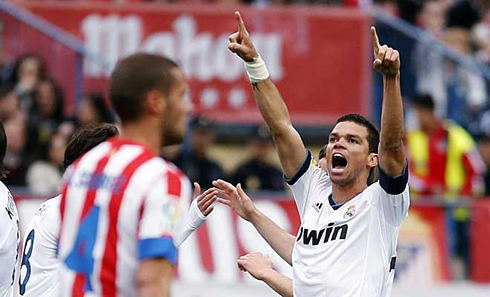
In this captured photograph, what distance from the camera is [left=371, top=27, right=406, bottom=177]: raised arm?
6.65 m

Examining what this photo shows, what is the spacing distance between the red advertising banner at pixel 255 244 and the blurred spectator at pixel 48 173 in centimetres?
58

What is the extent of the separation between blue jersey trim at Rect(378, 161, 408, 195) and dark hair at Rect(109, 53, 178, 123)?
1952 millimetres

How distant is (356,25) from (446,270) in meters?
3.89

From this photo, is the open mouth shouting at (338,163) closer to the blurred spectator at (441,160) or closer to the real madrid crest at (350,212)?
the real madrid crest at (350,212)

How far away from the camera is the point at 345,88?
15.8m

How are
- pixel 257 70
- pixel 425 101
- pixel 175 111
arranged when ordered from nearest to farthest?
pixel 175 111 → pixel 257 70 → pixel 425 101

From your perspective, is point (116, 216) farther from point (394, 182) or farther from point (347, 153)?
point (347, 153)

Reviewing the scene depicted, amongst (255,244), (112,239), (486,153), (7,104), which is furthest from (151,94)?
(486,153)

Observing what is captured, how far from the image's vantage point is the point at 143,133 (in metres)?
5.43

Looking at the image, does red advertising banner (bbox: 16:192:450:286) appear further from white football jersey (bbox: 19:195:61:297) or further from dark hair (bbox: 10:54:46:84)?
white football jersey (bbox: 19:195:61:297)

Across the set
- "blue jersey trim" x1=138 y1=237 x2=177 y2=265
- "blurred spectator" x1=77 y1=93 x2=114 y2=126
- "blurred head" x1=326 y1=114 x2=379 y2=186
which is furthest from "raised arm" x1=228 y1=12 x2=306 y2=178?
"blurred spectator" x1=77 y1=93 x2=114 y2=126

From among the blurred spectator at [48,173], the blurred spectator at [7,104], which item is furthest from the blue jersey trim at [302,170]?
the blurred spectator at [7,104]

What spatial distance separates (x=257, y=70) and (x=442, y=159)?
7.38 metres

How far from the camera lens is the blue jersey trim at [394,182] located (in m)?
6.91
